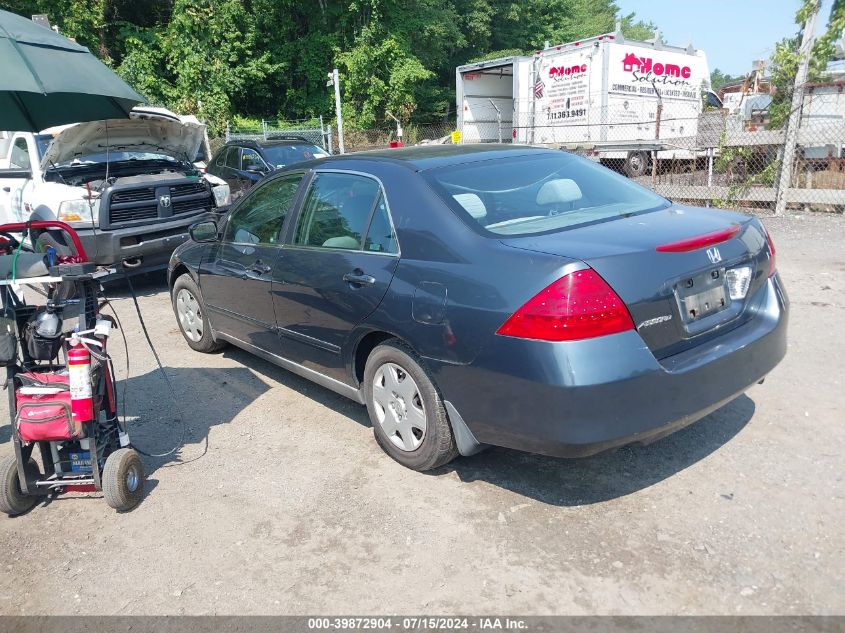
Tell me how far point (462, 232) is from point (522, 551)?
4.84 ft

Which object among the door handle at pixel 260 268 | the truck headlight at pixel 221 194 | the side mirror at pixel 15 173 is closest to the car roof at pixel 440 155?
the door handle at pixel 260 268

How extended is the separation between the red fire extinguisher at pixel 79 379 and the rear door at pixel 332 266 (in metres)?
1.28

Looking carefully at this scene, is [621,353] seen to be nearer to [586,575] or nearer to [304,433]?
[586,575]

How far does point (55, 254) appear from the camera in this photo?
3.50m

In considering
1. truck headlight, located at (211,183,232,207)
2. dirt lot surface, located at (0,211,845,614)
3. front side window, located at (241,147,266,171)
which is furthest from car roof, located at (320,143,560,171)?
front side window, located at (241,147,266,171)

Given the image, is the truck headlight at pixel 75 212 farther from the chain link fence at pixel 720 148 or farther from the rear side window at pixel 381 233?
the chain link fence at pixel 720 148

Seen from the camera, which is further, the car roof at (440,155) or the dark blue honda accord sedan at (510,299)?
the car roof at (440,155)

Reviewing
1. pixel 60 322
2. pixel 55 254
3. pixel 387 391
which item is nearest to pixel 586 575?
pixel 387 391

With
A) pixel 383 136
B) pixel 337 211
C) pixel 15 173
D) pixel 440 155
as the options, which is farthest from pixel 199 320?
pixel 383 136

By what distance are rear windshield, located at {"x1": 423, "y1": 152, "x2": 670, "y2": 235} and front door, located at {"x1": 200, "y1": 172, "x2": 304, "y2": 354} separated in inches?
54.3

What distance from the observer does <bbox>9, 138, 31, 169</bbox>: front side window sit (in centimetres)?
886

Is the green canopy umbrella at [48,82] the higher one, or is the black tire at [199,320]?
the green canopy umbrella at [48,82]

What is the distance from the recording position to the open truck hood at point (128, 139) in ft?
26.9

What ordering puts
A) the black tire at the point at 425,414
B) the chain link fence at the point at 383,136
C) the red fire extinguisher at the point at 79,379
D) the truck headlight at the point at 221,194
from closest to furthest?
1. the red fire extinguisher at the point at 79,379
2. the black tire at the point at 425,414
3. the truck headlight at the point at 221,194
4. the chain link fence at the point at 383,136
